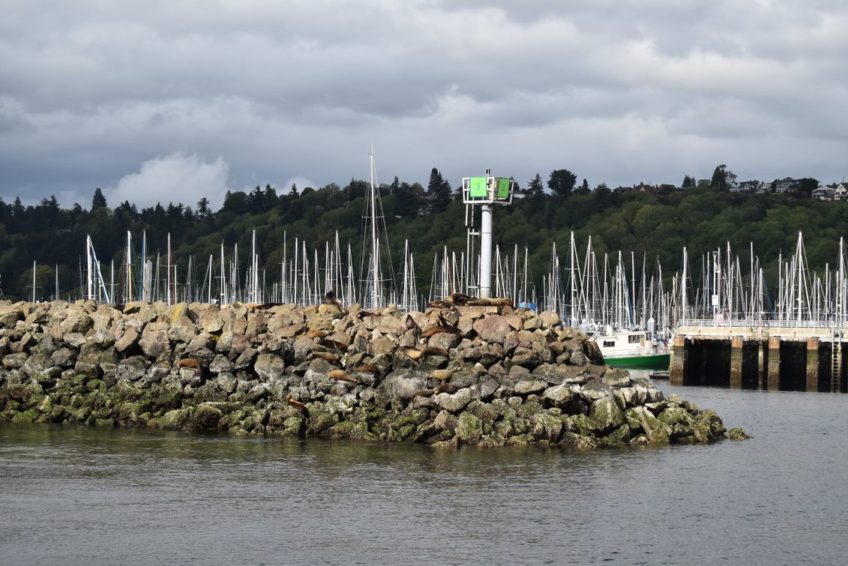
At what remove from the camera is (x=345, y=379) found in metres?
42.3

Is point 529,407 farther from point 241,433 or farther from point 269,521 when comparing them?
point 269,521

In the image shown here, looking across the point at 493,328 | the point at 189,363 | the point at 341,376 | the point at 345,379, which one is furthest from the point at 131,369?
the point at 493,328

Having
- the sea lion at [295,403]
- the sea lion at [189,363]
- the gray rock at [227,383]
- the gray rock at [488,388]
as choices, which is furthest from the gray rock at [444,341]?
the sea lion at [189,363]

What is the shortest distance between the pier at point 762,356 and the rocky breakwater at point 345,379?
33815 mm

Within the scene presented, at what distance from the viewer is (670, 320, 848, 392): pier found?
76000mm

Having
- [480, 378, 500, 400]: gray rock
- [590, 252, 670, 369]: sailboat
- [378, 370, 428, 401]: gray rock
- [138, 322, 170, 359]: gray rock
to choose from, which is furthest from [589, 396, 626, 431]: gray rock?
[590, 252, 670, 369]: sailboat

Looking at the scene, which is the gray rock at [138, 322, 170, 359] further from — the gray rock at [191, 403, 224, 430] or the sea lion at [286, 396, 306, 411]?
the sea lion at [286, 396, 306, 411]

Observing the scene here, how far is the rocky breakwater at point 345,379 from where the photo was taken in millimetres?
40438

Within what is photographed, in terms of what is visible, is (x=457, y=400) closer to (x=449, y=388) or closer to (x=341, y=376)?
(x=449, y=388)

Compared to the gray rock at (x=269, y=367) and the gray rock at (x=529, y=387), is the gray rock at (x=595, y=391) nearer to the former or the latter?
the gray rock at (x=529, y=387)

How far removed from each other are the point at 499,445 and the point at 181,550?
14.5 metres

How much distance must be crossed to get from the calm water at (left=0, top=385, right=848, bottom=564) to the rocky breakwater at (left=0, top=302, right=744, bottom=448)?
3.86 feet

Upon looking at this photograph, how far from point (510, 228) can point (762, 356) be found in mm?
87795

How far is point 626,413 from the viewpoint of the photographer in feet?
136
